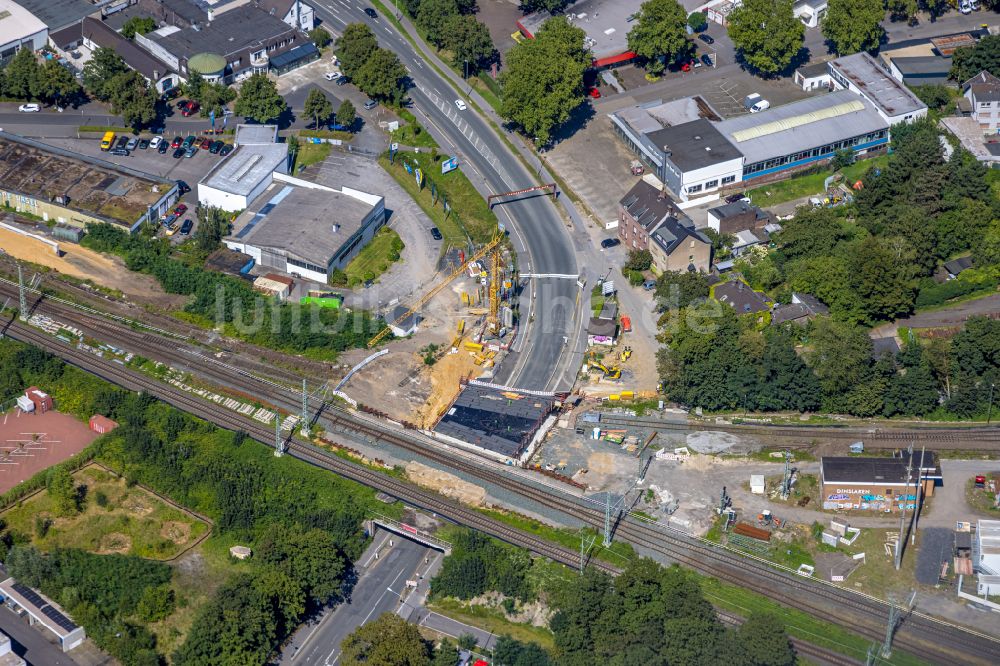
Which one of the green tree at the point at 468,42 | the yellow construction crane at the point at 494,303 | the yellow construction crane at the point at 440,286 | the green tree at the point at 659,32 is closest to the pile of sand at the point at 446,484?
the yellow construction crane at the point at 440,286

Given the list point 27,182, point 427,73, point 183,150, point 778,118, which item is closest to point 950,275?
point 778,118

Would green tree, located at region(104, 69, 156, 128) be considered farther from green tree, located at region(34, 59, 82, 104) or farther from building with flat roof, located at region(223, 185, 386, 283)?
building with flat roof, located at region(223, 185, 386, 283)

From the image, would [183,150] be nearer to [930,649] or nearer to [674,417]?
[674,417]

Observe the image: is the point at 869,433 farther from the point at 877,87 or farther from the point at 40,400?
the point at 40,400

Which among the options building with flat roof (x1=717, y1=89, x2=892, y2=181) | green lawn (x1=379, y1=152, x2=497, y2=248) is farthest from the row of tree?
building with flat roof (x1=717, y1=89, x2=892, y2=181)

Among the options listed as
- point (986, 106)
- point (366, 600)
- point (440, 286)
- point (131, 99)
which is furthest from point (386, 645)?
point (986, 106)
